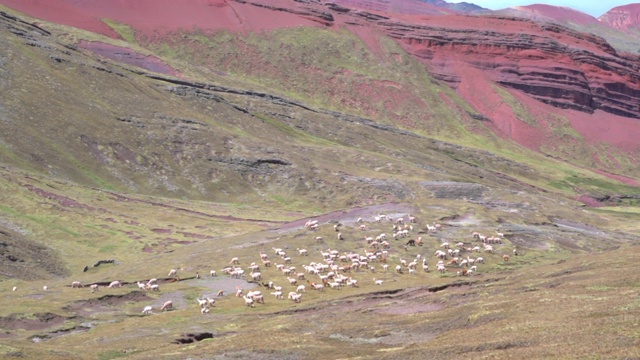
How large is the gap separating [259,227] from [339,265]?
28.6m

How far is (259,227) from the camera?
97188mm

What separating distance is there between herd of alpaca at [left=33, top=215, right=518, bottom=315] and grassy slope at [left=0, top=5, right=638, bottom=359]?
81 cm

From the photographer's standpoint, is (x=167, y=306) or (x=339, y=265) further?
(x=339, y=265)

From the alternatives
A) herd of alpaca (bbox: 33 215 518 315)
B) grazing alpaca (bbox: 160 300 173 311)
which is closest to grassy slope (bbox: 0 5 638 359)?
herd of alpaca (bbox: 33 215 518 315)

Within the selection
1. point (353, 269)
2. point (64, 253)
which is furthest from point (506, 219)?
point (64, 253)

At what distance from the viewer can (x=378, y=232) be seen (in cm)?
7931

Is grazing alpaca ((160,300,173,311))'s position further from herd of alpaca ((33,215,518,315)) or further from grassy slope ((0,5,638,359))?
grassy slope ((0,5,638,359))

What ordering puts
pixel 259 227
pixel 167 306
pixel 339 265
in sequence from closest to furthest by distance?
pixel 167 306 → pixel 339 265 → pixel 259 227

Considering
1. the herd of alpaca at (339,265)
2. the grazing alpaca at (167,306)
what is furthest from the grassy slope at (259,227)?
the grazing alpaca at (167,306)

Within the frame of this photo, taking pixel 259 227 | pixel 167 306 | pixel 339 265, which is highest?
pixel 339 265

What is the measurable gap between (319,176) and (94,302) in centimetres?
7619

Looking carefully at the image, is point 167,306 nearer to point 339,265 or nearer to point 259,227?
point 339,265

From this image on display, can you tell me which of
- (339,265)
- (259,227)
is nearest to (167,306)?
(339,265)

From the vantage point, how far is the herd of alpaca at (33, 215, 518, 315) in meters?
61.2
